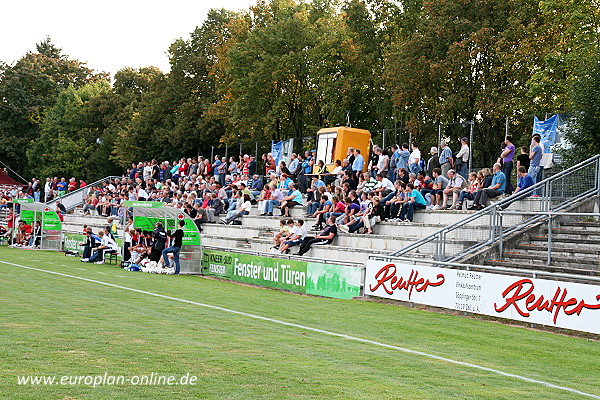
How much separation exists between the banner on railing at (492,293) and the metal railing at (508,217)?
3.63 feet

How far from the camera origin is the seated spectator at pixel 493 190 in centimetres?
2467

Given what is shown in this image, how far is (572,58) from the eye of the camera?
3173 cm

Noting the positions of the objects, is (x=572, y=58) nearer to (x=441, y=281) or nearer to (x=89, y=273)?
(x=441, y=281)

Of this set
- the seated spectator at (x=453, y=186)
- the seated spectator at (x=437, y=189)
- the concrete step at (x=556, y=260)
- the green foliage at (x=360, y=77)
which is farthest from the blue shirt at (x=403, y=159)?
the concrete step at (x=556, y=260)

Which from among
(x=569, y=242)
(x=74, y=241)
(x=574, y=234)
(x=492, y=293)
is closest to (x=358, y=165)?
(x=574, y=234)

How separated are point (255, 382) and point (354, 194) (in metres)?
19.5

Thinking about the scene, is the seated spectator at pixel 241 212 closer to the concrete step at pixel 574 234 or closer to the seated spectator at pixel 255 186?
the seated spectator at pixel 255 186

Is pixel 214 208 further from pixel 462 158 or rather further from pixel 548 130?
pixel 548 130

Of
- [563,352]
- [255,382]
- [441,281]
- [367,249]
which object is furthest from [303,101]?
[255,382]

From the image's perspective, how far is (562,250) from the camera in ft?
69.4

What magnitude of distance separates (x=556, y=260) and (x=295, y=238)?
9.80 m

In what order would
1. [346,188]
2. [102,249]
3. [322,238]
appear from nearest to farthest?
[322,238]
[346,188]
[102,249]

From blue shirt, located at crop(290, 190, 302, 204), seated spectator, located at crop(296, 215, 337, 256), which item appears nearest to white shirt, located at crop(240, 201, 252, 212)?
blue shirt, located at crop(290, 190, 302, 204)

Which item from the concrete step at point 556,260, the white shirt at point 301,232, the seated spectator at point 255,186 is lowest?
the concrete step at point 556,260
